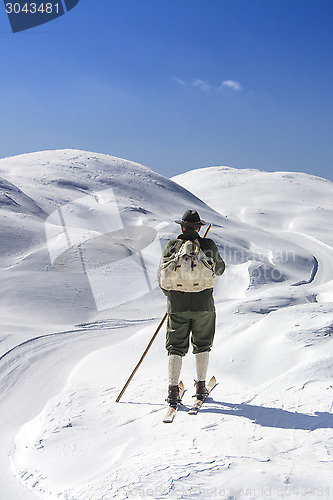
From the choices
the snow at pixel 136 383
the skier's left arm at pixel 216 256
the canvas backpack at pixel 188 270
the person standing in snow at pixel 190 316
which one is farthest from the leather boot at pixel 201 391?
the skier's left arm at pixel 216 256

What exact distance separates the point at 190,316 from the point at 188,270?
0.48m

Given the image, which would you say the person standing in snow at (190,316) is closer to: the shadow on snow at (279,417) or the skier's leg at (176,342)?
the skier's leg at (176,342)

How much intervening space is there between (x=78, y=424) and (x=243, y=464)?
1.87 metres

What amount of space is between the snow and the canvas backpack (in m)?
1.19

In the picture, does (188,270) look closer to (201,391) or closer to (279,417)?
(201,391)

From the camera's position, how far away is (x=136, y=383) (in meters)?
5.34

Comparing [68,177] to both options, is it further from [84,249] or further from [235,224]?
[84,249]

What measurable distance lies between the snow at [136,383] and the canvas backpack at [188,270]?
1194 millimetres

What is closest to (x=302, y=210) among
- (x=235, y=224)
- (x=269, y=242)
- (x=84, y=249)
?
(x=235, y=224)

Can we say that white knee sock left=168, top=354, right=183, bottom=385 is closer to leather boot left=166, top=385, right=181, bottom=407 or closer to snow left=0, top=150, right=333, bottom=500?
leather boot left=166, top=385, right=181, bottom=407

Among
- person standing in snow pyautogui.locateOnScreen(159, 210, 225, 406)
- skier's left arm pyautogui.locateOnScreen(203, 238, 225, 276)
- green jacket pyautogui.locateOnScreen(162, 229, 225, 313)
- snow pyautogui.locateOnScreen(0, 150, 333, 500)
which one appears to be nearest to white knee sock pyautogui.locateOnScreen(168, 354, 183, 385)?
person standing in snow pyautogui.locateOnScreen(159, 210, 225, 406)

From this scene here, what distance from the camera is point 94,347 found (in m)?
8.20

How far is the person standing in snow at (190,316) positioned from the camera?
14.0 ft

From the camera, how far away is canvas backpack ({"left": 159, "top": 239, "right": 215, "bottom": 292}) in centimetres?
415
